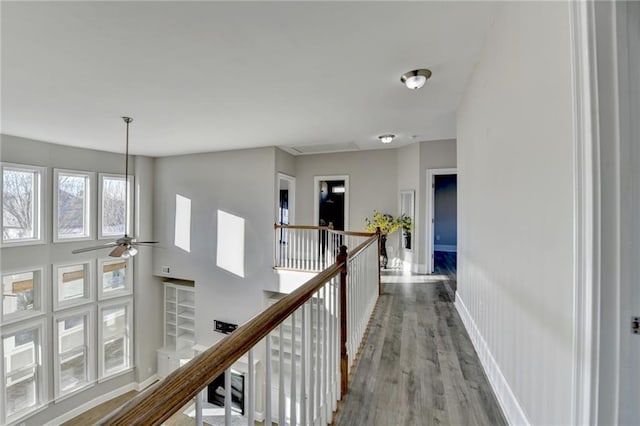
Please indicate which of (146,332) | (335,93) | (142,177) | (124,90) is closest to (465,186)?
(335,93)

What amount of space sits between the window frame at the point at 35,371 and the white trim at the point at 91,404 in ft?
1.43

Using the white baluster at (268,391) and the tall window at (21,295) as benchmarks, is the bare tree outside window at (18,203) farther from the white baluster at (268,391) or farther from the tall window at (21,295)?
the white baluster at (268,391)

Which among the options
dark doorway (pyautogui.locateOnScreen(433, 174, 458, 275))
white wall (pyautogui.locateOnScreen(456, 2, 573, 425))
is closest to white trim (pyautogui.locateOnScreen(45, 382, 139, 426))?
white wall (pyautogui.locateOnScreen(456, 2, 573, 425))

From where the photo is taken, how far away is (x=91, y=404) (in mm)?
5719

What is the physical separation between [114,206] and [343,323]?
6.69 m

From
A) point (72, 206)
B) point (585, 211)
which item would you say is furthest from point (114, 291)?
point (585, 211)

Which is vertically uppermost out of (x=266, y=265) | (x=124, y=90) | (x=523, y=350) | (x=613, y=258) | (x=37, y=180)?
(x=124, y=90)

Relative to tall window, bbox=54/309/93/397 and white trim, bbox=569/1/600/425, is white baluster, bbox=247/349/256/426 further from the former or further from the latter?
tall window, bbox=54/309/93/397

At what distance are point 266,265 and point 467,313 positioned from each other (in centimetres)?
391

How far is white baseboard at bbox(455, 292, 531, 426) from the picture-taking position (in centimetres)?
149

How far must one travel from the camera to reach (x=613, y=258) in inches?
33.8

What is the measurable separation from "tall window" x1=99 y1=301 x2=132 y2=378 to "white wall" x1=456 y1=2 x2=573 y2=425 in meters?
7.28

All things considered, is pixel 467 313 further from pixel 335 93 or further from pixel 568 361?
pixel 335 93

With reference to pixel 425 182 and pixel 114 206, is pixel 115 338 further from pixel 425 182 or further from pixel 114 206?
pixel 425 182
